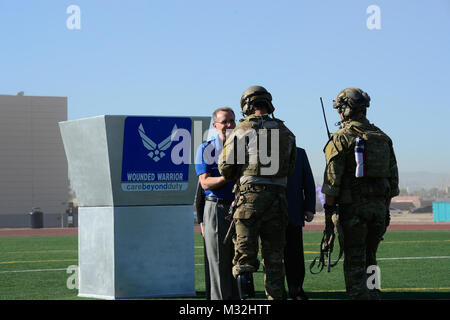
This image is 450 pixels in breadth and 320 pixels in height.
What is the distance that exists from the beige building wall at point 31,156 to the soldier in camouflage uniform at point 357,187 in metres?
70.0

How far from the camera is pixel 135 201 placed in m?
9.80

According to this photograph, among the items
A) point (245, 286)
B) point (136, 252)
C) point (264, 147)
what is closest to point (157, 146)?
point (136, 252)

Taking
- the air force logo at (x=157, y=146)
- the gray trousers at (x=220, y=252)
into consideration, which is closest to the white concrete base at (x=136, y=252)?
the air force logo at (x=157, y=146)

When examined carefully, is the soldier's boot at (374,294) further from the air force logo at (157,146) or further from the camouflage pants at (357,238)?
the air force logo at (157,146)

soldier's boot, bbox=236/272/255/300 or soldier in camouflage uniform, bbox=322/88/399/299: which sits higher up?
soldier in camouflage uniform, bbox=322/88/399/299

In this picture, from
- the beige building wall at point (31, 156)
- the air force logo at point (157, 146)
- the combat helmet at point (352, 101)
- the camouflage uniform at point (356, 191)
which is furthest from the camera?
the beige building wall at point (31, 156)

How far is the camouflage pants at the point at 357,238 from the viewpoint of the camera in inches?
287

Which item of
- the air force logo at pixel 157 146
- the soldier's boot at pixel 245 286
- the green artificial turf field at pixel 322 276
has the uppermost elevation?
the air force logo at pixel 157 146

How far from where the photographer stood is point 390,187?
7.55m

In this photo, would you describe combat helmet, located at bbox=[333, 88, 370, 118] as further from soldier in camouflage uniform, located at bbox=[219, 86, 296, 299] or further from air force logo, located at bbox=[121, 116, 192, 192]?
air force logo, located at bbox=[121, 116, 192, 192]

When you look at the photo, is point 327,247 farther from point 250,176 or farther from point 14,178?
point 14,178

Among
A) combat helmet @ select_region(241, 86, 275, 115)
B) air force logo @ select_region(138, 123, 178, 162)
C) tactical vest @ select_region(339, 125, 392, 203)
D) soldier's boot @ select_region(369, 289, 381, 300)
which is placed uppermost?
combat helmet @ select_region(241, 86, 275, 115)

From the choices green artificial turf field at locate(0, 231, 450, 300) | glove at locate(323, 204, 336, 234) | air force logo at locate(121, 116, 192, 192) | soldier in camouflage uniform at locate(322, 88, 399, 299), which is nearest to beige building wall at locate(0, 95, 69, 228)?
green artificial turf field at locate(0, 231, 450, 300)

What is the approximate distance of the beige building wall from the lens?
75.3m
